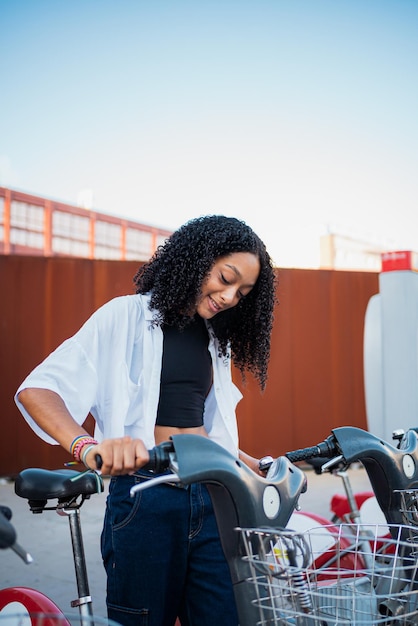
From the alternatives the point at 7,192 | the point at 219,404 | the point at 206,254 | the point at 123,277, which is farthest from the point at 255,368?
the point at 7,192

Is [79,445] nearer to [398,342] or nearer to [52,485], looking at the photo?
[52,485]

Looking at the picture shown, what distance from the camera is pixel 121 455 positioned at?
113 cm

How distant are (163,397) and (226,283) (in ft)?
1.21

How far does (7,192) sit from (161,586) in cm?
848

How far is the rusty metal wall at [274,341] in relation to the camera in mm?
6238

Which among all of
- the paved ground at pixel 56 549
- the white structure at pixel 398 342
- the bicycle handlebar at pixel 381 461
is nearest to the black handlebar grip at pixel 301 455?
the bicycle handlebar at pixel 381 461

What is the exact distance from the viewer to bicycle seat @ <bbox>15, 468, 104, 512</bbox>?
5.22 ft

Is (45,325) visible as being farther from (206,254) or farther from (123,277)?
(206,254)

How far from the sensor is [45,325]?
6.34 m

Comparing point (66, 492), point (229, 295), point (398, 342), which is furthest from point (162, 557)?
point (398, 342)

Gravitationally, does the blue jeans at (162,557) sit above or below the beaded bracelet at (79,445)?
below

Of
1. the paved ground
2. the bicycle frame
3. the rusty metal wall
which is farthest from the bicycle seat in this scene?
the rusty metal wall

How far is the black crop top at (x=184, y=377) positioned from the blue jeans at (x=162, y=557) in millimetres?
201

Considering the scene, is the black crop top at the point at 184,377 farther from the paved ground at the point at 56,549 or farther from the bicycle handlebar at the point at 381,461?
the paved ground at the point at 56,549
